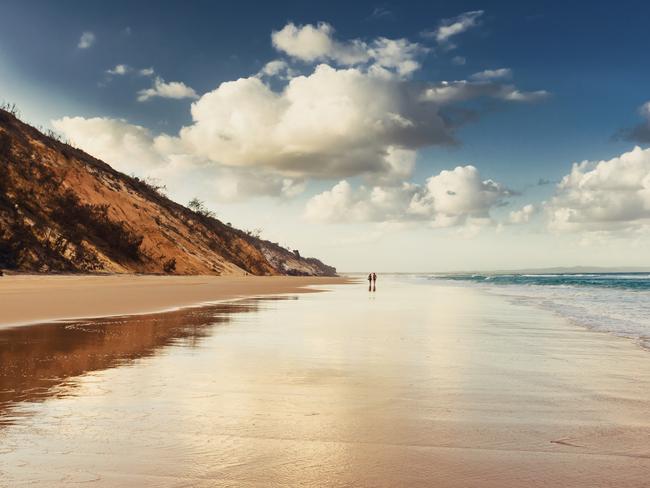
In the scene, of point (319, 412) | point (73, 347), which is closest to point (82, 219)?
point (73, 347)

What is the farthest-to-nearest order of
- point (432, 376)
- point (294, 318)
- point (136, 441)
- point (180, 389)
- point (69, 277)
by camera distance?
point (69, 277), point (294, 318), point (432, 376), point (180, 389), point (136, 441)

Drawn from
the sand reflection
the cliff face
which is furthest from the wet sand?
the cliff face

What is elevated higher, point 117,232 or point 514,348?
point 117,232

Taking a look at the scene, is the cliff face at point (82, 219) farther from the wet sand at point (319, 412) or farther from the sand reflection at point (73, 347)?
the wet sand at point (319, 412)

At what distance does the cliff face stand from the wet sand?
3669 centimetres

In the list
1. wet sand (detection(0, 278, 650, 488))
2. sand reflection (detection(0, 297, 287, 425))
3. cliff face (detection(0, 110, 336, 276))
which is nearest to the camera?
wet sand (detection(0, 278, 650, 488))

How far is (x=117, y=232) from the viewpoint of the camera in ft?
188

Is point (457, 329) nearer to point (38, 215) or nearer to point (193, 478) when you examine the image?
point (193, 478)

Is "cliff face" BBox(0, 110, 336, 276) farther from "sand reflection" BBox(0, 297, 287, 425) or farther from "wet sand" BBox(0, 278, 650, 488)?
"wet sand" BBox(0, 278, 650, 488)

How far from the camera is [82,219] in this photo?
54.6 m

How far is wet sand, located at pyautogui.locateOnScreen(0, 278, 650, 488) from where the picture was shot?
3.89 metres

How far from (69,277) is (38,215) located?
12045mm

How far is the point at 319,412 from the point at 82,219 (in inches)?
2129

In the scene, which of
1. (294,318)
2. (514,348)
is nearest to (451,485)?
(514,348)
